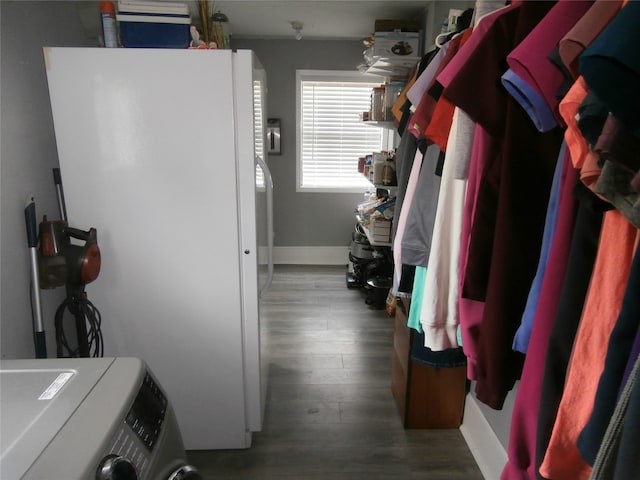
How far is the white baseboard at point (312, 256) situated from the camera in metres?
4.66

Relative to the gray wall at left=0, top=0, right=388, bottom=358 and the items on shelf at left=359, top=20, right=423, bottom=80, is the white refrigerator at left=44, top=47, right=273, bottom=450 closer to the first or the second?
the gray wall at left=0, top=0, right=388, bottom=358

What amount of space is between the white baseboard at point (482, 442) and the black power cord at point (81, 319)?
Result: 1712 millimetres

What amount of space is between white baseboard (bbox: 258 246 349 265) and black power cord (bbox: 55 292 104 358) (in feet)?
9.69

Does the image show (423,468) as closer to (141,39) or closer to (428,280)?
(428,280)

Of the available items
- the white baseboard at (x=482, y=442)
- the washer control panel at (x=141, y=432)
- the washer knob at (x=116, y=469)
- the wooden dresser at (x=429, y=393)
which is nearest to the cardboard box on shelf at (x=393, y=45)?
the wooden dresser at (x=429, y=393)

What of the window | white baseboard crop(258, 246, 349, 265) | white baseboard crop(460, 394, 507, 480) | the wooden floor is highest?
the window

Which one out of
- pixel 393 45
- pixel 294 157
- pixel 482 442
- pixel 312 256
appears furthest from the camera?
pixel 312 256

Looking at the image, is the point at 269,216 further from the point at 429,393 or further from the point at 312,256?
the point at 312,256

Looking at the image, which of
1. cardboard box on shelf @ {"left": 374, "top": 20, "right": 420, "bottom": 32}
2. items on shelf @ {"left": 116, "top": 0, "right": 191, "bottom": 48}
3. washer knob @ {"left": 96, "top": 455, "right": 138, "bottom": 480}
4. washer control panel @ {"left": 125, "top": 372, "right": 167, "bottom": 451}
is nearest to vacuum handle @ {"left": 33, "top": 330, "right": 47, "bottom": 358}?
washer control panel @ {"left": 125, "top": 372, "right": 167, "bottom": 451}

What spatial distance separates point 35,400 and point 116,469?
9.6 inches

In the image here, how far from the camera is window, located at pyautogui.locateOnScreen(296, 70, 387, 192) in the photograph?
430 cm

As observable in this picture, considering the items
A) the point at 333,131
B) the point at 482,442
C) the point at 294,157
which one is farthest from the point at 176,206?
the point at 333,131

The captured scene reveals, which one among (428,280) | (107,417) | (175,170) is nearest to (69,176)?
(175,170)

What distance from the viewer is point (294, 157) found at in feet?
14.6
